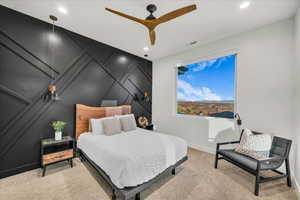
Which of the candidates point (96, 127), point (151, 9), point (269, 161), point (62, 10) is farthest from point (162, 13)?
point (269, 161)

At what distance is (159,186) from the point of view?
2.09 meters

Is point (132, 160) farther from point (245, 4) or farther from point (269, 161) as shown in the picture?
point (245, 4)

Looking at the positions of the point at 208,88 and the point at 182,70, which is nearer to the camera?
the point at 208,88

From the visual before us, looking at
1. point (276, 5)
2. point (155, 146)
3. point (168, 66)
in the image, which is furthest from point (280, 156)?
point (168, 66)

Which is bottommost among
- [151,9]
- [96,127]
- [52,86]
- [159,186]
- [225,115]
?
[159,186]

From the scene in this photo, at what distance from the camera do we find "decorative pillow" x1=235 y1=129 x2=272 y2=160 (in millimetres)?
2219

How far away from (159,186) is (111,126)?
5.32 ft

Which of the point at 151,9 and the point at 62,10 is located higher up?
the point at 62,10

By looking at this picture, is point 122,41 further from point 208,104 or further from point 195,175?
point 195,175

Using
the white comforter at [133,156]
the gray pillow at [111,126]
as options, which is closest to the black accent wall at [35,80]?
the gray pillow at [111,126]

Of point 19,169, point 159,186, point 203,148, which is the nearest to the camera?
point 159,186

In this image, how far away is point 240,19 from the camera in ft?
Result: 8.24

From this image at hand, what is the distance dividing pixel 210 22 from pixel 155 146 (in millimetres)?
2761

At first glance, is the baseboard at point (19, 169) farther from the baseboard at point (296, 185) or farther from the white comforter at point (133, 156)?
the baseboard at point (296, 185)
